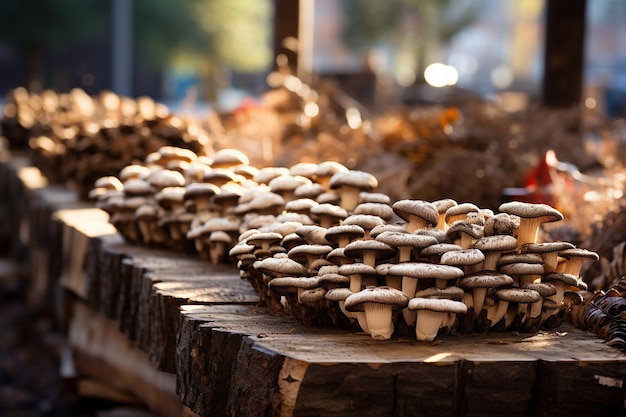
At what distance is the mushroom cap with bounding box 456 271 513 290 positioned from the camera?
2.97m

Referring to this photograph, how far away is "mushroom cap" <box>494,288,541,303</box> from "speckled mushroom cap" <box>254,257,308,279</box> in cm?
61

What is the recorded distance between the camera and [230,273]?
4.12 metres

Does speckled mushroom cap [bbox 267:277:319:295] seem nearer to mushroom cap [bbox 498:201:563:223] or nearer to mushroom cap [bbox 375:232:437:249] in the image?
mushroom cap [bbox 375:232:437:249]

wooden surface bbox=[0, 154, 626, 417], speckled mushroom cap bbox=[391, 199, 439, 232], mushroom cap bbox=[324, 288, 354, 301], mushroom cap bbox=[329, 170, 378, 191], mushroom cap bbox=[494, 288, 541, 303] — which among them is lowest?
wooden surface bbox=[0, 154, 626, 417]

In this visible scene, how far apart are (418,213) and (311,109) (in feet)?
16.7

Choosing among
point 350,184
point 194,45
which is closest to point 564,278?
point 350,184

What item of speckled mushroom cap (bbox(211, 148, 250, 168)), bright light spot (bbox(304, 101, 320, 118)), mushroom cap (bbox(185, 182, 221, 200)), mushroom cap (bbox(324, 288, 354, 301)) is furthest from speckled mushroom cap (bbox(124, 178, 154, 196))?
bright light spot (bbox(304, 101, 320, 118))

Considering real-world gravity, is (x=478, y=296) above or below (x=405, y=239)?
below

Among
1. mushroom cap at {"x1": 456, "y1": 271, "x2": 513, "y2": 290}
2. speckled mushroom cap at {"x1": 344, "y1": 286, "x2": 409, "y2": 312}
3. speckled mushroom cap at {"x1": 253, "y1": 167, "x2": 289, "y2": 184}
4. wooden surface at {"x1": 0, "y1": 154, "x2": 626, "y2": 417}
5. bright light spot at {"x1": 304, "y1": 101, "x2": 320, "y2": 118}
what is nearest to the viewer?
wooden surface at {"x1": 0, "y1": 154, "x2": 626, "y2": 417}

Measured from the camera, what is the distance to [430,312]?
9.64 ft

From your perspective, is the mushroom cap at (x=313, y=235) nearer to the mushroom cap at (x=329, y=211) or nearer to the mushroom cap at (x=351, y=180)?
the mushroom cap at (x=329, y=211)

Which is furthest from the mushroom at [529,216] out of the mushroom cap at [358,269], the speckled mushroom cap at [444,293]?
the mushroom cap at [358,269]

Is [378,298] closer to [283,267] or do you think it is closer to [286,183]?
[283,267]

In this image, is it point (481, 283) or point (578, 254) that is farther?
point (578, 254)
